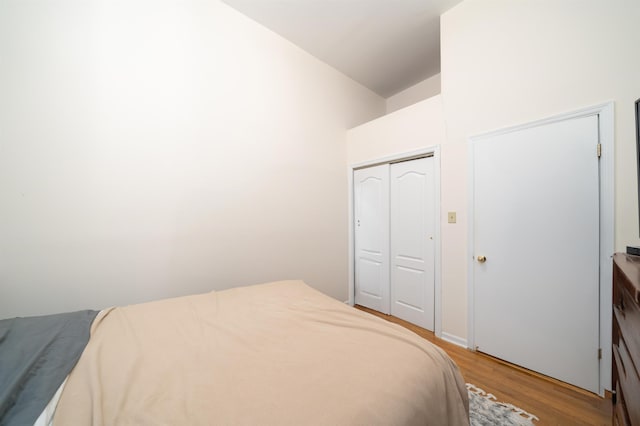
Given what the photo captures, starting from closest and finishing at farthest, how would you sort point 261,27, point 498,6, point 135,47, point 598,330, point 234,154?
point 598,330 → point 135,47 → point 498,6 → point 234,154 → point 261,27

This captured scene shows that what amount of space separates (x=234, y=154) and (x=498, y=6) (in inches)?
102

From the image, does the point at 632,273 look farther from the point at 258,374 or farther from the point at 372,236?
the point at 372,236

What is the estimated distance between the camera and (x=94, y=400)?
0.64 metres

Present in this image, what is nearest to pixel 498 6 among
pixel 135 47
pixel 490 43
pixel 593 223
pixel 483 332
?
pixel 490 43

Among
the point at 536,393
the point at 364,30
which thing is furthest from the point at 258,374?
the point at 364,30

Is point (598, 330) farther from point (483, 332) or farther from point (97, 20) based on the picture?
point (97, 20)

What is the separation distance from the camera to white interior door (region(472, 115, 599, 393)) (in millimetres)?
1484

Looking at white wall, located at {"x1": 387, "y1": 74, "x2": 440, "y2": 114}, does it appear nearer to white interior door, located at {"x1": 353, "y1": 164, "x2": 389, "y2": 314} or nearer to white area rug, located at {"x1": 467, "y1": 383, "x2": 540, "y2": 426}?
white interior door, located at {"x1": 353, "y1": 164, "x2": 389, "y2": 314}

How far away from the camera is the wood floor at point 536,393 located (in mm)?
1302

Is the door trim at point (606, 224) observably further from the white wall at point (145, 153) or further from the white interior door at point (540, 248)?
the white wall at point (145, 153)

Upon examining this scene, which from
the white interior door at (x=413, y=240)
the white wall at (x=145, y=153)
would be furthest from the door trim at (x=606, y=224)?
the white wall at (x=145, y=153)

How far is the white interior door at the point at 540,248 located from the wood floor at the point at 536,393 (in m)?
0.08

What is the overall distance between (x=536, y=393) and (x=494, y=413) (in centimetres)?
45

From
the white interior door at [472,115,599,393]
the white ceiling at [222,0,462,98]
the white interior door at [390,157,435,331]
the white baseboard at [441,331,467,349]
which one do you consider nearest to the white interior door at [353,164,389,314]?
the white interior door at [390,157,435,331]
